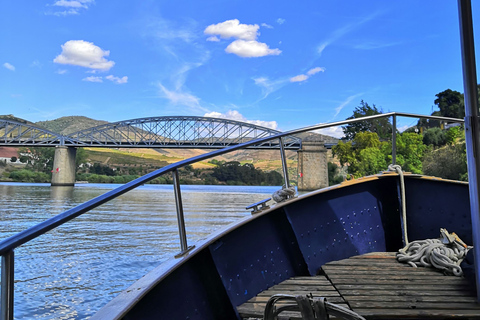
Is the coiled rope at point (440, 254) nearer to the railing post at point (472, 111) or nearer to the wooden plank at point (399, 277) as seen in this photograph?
the wooden plank at point (399, 277)

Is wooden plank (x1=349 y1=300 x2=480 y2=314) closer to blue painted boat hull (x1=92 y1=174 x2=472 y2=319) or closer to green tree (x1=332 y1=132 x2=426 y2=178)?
blue painted boat hull (x1=92 y1=174 x2=472 y2=319)

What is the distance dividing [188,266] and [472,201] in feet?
5.61

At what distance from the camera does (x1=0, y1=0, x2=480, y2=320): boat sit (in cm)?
178

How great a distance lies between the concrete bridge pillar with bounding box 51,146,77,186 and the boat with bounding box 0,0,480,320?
6641cm

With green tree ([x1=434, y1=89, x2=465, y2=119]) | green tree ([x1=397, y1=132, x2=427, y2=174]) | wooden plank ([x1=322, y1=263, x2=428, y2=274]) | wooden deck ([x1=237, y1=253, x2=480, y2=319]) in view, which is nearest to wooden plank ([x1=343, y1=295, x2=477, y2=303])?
wooden deck ([x1=237, y1=253, x2=480, y2=319])

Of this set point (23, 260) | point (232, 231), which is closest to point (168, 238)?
point (23, 260)

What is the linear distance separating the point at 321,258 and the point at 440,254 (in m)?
0.89

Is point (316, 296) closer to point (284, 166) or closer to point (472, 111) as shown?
point (284, 166)

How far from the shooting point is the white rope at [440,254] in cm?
276

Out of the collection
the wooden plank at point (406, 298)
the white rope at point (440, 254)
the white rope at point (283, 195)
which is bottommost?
the wooden plank at point (406, 298)

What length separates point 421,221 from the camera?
11.7 feet

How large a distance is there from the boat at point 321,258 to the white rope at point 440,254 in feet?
0.26

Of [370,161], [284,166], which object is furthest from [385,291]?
[370,161]

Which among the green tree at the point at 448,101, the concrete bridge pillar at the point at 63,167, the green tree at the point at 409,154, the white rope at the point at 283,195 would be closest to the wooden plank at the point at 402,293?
the white rope at the point at 283,195
